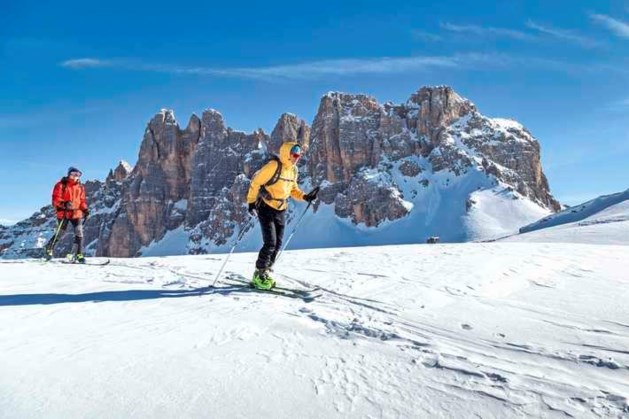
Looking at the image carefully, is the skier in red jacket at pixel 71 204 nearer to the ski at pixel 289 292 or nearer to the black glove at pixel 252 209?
the ski at pixel 289 292

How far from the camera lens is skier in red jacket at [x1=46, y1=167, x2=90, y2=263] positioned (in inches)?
512

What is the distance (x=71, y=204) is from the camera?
1311 cm

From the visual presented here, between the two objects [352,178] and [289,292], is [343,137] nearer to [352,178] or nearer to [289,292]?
[352,178]

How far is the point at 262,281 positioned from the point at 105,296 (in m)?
2.64

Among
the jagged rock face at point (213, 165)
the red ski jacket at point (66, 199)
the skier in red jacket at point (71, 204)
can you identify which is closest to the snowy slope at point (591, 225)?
the skier in red jacket at point (71, 204)

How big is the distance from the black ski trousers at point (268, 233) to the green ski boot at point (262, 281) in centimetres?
11

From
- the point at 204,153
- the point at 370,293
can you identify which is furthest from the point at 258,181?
the point at 204,153

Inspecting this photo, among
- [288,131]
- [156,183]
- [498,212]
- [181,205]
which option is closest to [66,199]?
[498,212]

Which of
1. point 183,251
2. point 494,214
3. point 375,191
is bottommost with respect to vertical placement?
point 183,251

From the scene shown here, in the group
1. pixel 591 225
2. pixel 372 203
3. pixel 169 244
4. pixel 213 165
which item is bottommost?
pixel 169 244

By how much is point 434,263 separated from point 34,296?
8079 mm

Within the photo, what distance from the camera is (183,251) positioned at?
138250 millimetres

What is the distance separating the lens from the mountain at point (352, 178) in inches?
4700

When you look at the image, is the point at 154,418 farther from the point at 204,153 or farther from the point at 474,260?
the point at 204,153
